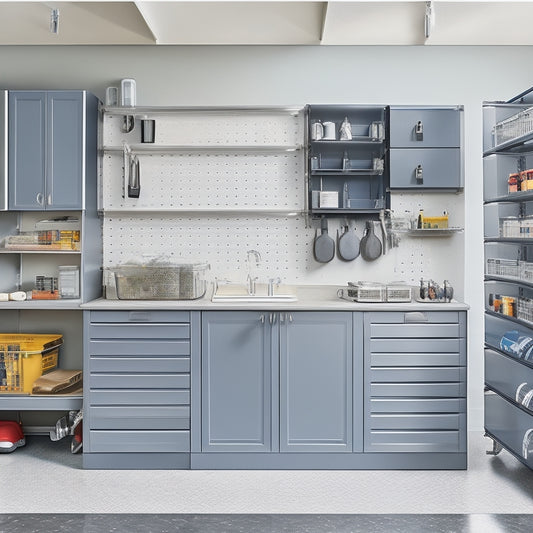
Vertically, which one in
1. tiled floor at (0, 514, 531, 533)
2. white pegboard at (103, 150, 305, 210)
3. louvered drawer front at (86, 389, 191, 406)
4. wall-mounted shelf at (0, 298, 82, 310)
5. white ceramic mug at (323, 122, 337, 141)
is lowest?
tiled floor at (0, 514, 531, 533)

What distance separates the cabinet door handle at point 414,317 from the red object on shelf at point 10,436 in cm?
271

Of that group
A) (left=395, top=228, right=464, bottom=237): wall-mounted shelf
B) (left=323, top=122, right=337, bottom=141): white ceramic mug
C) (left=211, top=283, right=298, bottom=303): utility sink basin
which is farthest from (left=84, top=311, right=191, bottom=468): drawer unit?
(left=395, top=228, right=464, bottom=237): wall-mounted shelf

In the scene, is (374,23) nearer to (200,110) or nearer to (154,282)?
(200,110)

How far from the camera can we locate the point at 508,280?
3590 millimetres

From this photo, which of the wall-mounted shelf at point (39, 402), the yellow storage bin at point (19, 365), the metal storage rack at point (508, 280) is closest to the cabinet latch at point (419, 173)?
the metal storage rack at point (508, 280)

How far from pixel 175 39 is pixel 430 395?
2981 millimetres

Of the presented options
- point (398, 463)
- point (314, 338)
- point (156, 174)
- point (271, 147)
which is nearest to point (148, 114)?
point (156, 174)

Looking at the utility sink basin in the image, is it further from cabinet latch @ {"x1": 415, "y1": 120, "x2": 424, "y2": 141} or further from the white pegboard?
cabinet latch @ {"x1": 415, "y1": 120, "x2": 424, "y2": 141}

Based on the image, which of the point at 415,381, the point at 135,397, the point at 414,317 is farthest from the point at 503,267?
the point at 135,397

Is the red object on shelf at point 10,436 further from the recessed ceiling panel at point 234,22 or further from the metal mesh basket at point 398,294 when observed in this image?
the recessed ceiling panel at point 234,22

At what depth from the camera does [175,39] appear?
167 inches

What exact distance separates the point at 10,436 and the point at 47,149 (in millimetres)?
1940

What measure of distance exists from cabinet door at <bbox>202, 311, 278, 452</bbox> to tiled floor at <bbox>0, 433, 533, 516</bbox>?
21cm

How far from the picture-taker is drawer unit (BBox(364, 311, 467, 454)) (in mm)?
3711
